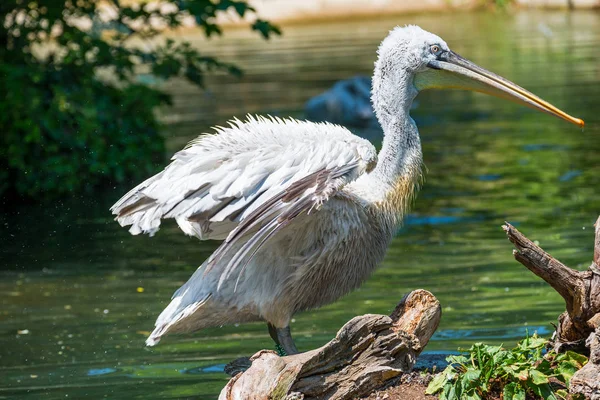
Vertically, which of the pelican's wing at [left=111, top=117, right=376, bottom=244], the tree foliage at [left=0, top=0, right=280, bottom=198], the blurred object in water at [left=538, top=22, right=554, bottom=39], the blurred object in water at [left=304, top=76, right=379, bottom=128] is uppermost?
the pelican's wing at [left=111, top=117, right=376, bottom=244]

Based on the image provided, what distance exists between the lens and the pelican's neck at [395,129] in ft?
16.4

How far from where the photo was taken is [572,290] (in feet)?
14.3

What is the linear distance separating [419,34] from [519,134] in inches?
329

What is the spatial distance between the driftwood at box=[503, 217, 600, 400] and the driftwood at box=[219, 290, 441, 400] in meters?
0.61

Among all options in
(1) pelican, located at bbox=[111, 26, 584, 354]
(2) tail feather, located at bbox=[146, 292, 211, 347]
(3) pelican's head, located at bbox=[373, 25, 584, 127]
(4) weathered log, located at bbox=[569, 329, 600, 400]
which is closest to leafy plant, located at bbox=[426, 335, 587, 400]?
(4) weathered log, located at bbox=[569, 329, 600, 400]

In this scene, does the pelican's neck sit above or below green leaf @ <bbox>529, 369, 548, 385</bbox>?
above

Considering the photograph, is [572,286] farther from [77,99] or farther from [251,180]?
[77,99]

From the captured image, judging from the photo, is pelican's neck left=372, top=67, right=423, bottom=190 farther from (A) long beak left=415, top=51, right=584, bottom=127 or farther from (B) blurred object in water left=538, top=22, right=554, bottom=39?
(B) blurred object in water left=538, top=22, right=554, bottom=39

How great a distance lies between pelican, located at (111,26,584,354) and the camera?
14.7 ft

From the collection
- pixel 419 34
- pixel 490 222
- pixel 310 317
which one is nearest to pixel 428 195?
pixel 490 222

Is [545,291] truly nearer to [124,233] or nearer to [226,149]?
[226,149]

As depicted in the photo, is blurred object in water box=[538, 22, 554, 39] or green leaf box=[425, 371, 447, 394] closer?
green leaf box=[425, 371, 447, 394]

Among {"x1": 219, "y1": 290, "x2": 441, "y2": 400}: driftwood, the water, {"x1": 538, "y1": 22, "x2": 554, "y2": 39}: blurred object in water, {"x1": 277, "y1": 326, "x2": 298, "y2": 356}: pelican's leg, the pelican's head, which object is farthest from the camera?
{"x1": 538, "y1": 22, "x2": 554, "y2": 39}: blurred object in water

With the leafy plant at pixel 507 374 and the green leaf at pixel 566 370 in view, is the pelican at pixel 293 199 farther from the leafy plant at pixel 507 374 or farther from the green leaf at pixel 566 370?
the green leaf at pixel 566 370
